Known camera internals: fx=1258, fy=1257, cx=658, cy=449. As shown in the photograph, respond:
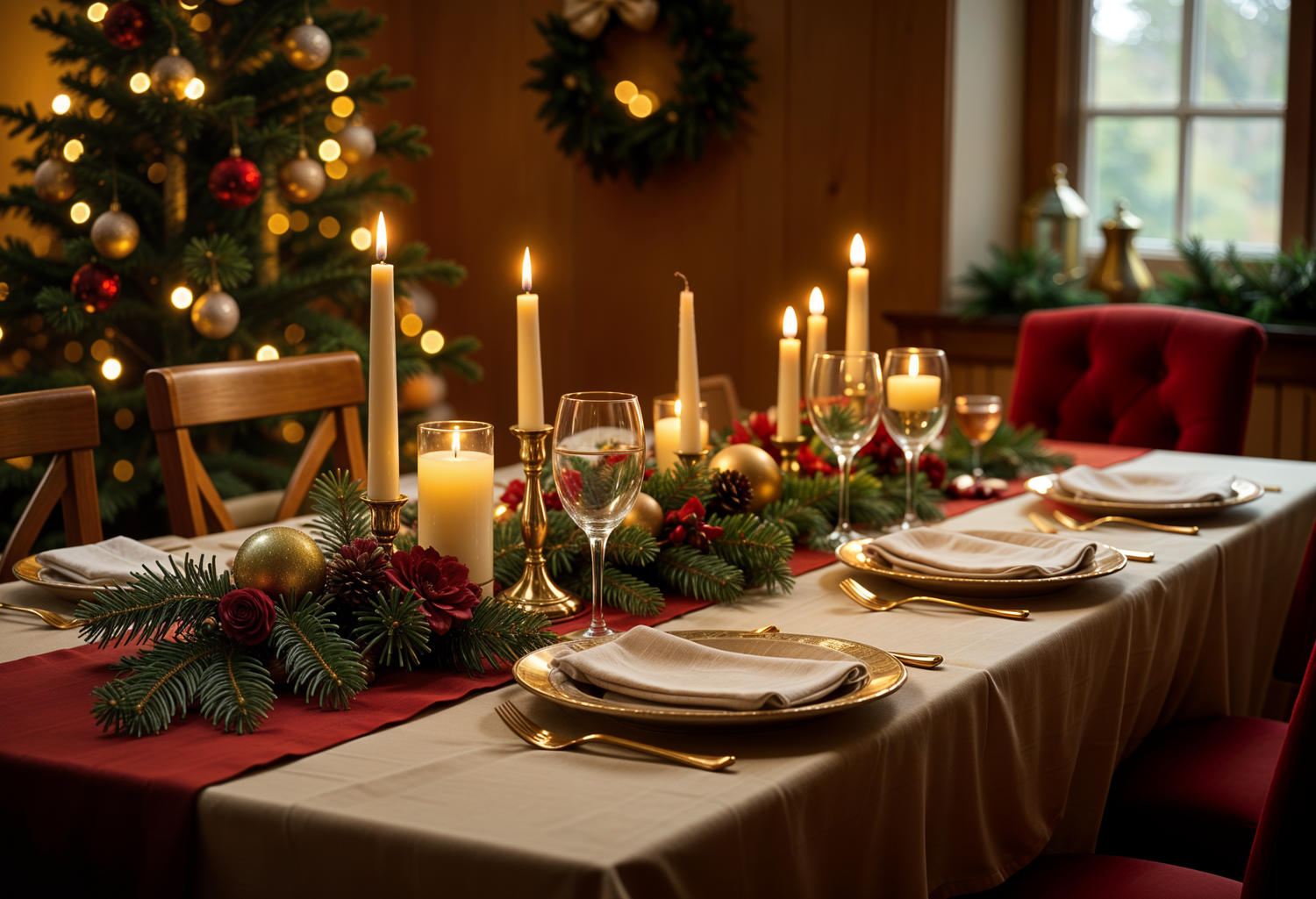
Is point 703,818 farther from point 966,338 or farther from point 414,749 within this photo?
point 966,338

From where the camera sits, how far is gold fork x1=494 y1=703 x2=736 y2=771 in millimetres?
836

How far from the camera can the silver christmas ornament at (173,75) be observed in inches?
98.3

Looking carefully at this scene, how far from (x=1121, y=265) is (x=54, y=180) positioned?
250cm

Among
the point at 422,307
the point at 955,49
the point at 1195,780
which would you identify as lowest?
the point at 1195,780

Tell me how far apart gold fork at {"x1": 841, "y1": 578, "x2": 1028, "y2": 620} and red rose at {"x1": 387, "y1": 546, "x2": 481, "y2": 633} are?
427 mm

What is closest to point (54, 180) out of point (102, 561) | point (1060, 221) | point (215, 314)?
point (215, 314)

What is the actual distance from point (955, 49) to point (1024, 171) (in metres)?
0.50

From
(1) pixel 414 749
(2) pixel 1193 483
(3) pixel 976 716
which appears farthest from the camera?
(2) pixel 1193 483

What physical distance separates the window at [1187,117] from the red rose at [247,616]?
9.99ft

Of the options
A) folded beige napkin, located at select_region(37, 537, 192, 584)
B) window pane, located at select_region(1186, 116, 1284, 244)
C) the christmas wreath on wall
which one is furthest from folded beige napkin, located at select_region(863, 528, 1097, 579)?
the christmas wreath on wall

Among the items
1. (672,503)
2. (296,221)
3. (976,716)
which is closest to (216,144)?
(296,221)

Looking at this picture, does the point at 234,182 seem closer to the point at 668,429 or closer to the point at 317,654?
the point at 668,429

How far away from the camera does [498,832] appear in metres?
0.73

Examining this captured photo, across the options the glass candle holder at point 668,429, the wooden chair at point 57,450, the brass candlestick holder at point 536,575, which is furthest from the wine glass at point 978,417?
the wooden chair at point 57,450
